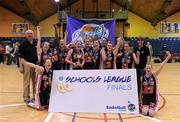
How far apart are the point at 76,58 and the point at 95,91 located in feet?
3.17

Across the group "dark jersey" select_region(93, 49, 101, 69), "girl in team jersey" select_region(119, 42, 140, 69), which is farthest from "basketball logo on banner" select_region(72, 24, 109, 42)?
"dark jersey" select_region(93, 49, 101, 69)

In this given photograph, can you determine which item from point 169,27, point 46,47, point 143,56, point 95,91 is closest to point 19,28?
point 169,27

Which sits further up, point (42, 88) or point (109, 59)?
point (109, 59)

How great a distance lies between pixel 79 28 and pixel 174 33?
13.5 meters

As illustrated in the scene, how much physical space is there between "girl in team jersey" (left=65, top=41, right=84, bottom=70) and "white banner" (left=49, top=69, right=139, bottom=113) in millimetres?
472

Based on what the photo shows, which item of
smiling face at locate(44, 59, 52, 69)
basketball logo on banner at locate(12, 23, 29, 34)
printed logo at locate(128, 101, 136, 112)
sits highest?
basketball logo on banner at locate(12, 23, 29, 34)

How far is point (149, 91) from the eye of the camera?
6953mm

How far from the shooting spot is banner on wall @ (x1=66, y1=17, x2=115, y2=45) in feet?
61.2

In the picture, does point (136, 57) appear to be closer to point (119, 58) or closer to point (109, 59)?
point (119, 58)

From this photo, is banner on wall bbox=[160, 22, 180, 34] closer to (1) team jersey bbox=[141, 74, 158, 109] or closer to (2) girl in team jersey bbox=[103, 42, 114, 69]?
(2) girl in team jersey bbox=[103, 42, 114, 69]

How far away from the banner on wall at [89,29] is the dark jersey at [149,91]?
10809mm

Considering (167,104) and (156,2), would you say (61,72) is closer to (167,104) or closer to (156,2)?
(167,104)

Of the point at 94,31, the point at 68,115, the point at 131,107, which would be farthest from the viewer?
the point at 94,31

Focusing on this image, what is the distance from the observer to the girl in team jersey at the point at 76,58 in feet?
24.5
